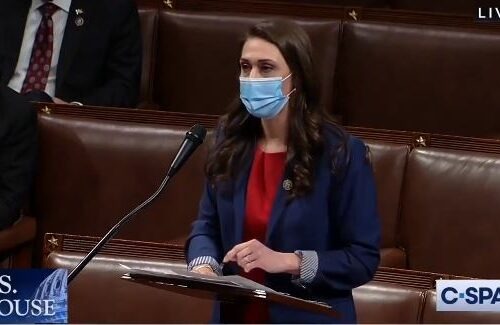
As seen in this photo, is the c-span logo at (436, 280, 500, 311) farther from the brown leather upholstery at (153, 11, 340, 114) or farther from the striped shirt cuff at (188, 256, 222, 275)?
the brown leather upholstery at (153, 11, 340, 114)

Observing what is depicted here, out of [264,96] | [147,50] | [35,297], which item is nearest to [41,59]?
[147,50]

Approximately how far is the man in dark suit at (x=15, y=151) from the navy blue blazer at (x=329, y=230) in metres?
0.41

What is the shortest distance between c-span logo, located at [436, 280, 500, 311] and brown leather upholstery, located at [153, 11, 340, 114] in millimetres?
698

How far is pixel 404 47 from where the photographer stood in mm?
1385

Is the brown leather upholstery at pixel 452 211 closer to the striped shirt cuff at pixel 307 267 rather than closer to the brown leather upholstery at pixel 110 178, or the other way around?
the brown leather upholstery at pixel 110 178

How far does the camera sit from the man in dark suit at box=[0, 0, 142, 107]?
1385 mm

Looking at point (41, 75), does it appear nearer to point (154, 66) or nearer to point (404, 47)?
point (154, 66)

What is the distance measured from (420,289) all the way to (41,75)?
67cm

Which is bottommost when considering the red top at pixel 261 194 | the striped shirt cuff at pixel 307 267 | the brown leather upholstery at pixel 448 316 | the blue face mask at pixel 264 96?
the brown leather upholstery at pixel 448 316

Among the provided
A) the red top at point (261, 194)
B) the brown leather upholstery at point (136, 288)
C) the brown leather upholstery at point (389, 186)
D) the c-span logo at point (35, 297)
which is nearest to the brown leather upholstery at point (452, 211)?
the brown leather upholstery at point (389, 186)

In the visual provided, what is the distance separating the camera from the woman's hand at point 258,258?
758mm

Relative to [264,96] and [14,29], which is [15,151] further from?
[264,96]

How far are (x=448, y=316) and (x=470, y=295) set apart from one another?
17 cm

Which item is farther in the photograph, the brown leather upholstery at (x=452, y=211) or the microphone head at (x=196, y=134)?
the brown leather upholstery at (x=452, y=211)
